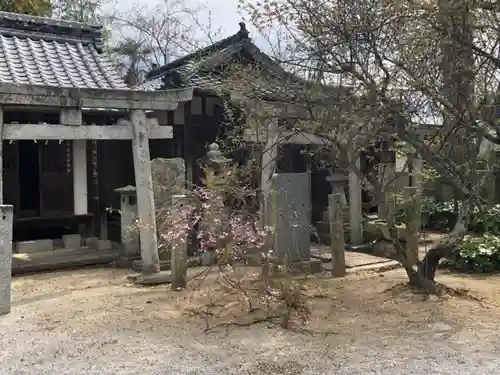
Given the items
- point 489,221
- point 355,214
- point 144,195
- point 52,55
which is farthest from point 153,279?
point 489,221

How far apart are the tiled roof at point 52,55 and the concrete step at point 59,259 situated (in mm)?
3069

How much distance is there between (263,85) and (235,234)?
6.56ft

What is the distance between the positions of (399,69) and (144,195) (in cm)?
416

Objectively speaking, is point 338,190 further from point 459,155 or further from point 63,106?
point 63,106

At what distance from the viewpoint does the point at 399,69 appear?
19.7 feet

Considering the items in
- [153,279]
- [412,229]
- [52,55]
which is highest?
Result: [52,55]

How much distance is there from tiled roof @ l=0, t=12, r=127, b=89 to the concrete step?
10.1ft

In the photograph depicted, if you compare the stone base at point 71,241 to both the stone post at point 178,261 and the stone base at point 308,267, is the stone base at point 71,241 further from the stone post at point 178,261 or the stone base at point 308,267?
the stone base at point 308,267

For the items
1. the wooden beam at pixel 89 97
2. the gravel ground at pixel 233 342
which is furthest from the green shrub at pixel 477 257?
the wooden beam at pixel 89 97

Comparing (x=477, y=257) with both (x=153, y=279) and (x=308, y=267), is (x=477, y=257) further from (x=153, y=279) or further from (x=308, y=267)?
(x=153, y=279)

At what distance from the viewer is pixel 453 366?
14.7ft

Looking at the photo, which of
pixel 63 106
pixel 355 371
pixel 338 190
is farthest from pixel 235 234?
pixel 338 190

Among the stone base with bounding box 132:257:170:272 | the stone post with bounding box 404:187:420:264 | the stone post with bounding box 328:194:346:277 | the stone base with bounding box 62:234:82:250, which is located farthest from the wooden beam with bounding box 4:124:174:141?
the stone post with bounding box 404:187:420:264

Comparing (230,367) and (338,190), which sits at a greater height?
(338,190)
